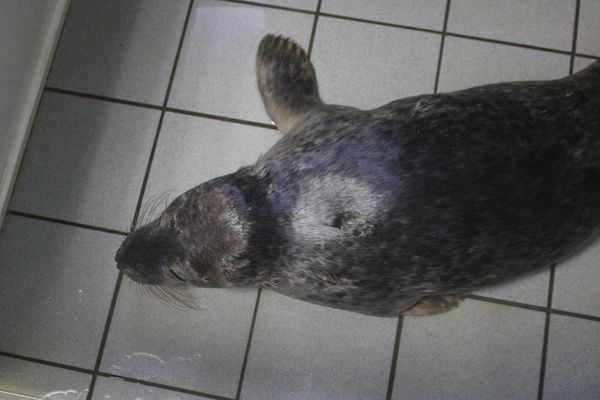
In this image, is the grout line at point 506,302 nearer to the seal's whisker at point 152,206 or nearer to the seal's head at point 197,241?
the seal's head at point 197,241

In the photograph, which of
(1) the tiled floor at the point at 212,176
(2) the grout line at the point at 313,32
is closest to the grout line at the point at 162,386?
(1) the tiled floor at the point at 212,176

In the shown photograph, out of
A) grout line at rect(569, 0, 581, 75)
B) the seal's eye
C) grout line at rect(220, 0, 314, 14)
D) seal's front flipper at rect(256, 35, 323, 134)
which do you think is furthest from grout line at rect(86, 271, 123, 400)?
grout line at rect(569, 0, 581, 75)

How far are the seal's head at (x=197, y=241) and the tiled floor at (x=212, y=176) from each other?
1.52 feet

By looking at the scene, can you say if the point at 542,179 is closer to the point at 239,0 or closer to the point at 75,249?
the point at 239,0

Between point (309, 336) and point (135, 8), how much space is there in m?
1.55

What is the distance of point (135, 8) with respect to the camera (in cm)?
273

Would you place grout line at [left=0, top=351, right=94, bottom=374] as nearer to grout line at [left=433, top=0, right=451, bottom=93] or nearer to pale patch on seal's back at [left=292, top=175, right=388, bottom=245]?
pale patch on seal's back at [left=292, top=175, right=388, bottom=245]

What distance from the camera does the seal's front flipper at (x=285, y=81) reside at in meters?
2.47

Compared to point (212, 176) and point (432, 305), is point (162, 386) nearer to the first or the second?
point (212, 176)

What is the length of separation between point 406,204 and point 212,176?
3.33 feet

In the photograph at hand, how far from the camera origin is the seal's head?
187cm

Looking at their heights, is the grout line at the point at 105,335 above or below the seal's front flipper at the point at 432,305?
below

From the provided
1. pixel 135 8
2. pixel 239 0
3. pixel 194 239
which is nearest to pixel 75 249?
pixel 194 239

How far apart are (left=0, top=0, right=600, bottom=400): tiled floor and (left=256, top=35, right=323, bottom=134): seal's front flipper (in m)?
0.07
